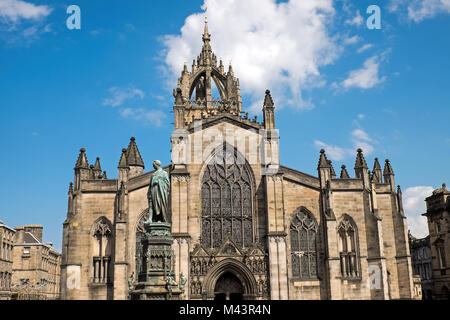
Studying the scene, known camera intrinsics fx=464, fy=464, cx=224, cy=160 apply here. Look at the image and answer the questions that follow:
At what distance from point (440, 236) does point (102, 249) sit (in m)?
31.8

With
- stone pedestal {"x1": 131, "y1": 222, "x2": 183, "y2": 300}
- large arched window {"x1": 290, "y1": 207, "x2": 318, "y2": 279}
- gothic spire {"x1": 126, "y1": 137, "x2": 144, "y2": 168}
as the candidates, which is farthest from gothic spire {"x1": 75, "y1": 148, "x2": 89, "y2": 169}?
stone pedestal {"x1": 131, "y1": 222, "x2": 183, "y2": 300}

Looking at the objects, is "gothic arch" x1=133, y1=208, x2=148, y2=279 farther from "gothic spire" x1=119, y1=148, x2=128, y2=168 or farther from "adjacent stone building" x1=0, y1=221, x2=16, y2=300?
"adjacent stone building" x1=0, y1=221, x2=16, y2=300

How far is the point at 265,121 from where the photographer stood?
3209cm

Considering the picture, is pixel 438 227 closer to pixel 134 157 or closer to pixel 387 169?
pixel 387 169

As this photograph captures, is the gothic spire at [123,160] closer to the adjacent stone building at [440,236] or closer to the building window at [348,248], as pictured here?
the building window at [348,248]

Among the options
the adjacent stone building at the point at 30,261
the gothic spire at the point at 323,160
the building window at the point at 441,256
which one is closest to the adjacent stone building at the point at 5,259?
the adjacent stone building at the point at 30,261

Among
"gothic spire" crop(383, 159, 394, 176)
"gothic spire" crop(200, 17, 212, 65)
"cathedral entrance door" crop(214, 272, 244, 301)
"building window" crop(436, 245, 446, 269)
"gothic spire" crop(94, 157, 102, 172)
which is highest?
"gothic spire" crop(200, 17, 212, 65)

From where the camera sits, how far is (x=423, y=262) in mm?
56906

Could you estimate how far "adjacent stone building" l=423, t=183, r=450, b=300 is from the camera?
4316cm

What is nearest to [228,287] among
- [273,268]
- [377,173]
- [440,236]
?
[273,268]

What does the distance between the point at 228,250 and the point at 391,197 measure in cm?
1254

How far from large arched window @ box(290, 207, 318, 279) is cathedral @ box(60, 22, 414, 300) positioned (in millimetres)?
66

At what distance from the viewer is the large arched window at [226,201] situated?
3041 cm
